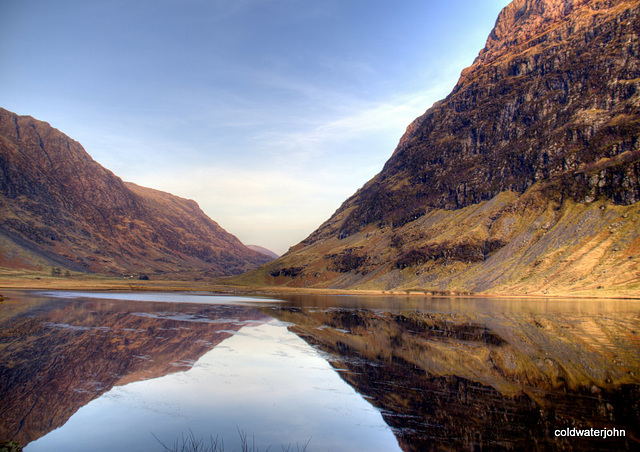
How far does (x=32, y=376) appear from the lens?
25844mm

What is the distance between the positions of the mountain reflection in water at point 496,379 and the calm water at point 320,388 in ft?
0.37

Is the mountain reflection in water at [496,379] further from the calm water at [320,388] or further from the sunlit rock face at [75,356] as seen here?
the sunlit rock face at [75,356]

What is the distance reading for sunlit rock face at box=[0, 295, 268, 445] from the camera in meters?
20.3

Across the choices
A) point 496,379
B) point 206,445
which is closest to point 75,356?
point 206,445

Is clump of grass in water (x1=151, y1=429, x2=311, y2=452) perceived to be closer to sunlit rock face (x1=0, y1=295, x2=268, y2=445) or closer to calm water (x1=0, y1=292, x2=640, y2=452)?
calm water (x1=0, y1=292, x2=640, y2=452)

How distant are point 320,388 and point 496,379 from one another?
1178cm

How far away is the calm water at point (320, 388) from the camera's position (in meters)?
17.2

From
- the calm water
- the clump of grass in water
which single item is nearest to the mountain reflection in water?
the calm water

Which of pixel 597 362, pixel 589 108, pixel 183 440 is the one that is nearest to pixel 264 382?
pixel 183 440

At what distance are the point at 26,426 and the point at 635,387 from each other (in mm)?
32999

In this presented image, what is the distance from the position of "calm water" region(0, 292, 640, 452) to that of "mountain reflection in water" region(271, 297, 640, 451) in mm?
113

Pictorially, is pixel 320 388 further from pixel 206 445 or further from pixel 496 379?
pixel 496 379

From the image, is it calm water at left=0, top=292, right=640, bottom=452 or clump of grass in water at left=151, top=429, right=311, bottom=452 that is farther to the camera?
calm water at left=0, top=292, right=640, bottom=452

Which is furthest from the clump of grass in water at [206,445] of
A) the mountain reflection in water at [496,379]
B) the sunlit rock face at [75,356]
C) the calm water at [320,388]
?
the sunlit rock face at [75,356]
